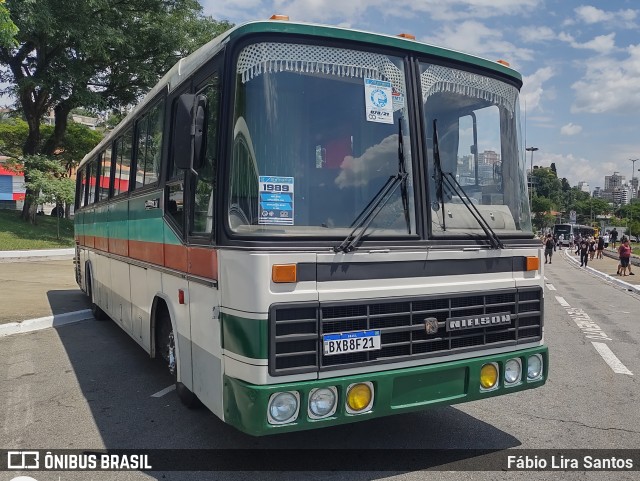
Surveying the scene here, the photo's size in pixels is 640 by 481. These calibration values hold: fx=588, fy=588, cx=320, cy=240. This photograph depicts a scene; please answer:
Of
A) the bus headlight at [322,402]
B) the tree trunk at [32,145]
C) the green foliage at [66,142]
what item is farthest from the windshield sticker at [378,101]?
the green foliage at [66,142]

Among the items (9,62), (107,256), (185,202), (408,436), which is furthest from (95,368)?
(9,62)

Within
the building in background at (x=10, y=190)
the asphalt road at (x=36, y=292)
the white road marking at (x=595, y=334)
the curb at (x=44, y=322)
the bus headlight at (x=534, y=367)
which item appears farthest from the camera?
the building in background at (x=10, y=190)

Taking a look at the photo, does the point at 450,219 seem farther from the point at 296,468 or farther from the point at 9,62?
the point at 9,62

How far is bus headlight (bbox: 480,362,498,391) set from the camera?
435 cm

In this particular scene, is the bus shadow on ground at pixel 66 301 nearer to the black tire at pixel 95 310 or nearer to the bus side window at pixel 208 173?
the black tire at pixel 95 310

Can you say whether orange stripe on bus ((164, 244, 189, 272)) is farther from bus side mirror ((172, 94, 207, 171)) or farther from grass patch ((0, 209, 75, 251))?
grass patch ((0, 209, 75, 251))

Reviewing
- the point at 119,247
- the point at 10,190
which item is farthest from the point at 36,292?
the point at 10,190

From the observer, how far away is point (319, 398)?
12.2 feet

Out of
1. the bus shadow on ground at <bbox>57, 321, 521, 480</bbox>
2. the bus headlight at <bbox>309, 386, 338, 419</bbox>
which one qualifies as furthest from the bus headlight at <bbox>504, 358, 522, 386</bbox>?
the bus headlight at <bbox>309, 386, 338, 419</bbox>

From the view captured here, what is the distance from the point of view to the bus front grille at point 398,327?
3654 mm

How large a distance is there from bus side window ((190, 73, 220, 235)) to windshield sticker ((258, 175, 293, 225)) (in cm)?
38

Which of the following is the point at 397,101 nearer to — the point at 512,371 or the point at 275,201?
the point at 275,201

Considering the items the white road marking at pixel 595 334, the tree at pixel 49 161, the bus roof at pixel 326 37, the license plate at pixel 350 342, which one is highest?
the tree at pixel 49 161

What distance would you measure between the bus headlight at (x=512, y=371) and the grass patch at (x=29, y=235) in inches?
888
